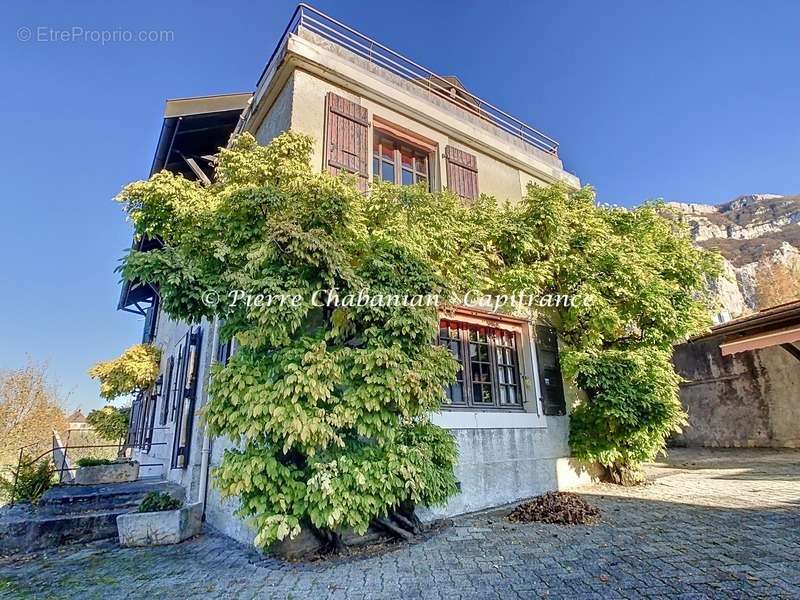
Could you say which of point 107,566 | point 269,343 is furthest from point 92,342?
point 269,343

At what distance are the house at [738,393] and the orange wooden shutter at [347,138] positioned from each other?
30.0ft

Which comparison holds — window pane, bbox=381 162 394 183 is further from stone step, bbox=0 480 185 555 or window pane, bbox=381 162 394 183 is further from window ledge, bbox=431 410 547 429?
stone step, bbox=0 480 185 555

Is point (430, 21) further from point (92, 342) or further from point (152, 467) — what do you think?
point (92, 342)

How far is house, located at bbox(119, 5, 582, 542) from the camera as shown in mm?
6156

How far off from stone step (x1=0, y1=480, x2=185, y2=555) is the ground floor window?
16.0 feet

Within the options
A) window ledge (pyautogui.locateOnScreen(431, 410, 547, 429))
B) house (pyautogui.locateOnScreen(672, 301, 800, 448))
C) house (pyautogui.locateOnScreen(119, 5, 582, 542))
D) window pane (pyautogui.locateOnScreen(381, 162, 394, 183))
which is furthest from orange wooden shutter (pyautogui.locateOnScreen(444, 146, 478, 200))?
house (pyautogui.locateOnScreen(672, 301, 800, 448))

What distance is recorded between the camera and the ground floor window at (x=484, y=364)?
6547 mm

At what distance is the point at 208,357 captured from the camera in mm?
6660

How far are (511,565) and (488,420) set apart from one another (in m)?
2.73

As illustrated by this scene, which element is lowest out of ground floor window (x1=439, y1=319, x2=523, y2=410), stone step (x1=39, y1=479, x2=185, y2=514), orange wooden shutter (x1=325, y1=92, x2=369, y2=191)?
stone step (x1=39, y1=479, x2=185, y2=514)

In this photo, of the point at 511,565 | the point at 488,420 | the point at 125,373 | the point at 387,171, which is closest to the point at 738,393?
the point at 488,420

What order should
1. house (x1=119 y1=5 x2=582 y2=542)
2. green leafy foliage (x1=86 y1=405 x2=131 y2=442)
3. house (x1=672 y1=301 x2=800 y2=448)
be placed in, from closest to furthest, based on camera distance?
house (x1=119 y1=5 x2=582 y2=542) → house (x1=672 y1=301 x2=800 y2=448) → green leafy foliage (x1=86 y1=405 x2=131 y2=442)

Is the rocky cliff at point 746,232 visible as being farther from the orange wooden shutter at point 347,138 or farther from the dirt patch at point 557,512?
the dirt patch at point 557,512

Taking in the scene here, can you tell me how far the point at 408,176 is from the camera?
26.2 ft
